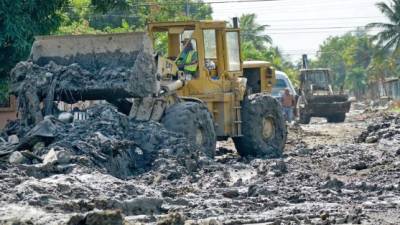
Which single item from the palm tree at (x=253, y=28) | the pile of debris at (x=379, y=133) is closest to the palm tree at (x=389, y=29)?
the palm tree at (x=253, y=28)

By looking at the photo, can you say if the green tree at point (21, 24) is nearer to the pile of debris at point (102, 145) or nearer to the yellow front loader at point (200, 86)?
the yellow front loader at point (200, 86)

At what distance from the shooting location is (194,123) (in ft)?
58.0

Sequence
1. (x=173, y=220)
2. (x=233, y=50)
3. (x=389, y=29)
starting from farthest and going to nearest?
(x=389, y=29)
(x=233, y=50)
(x=173, y=220)

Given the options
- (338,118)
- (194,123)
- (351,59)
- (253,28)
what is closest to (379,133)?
(194,123)

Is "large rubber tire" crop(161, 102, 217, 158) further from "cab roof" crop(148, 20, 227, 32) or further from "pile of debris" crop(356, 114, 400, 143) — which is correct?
"pile of debris" crop(356, 114, 400, 143)

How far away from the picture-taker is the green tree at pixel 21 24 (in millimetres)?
22859

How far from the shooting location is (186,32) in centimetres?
2034

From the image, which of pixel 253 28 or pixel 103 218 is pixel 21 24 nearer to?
pixel 103 218

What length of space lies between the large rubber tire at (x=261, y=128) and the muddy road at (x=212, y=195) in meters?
2.82

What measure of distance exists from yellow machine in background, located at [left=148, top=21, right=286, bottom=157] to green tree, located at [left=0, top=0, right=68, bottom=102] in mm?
3714

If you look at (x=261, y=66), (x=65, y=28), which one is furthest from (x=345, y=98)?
(x=261, y=66)

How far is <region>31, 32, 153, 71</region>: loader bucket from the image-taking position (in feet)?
57.6

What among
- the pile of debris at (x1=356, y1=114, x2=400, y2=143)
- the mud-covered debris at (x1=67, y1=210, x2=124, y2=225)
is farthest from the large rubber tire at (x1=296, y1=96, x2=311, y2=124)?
the mud-covered debris at (x1=67, y1=210, x2=124, y2=225)

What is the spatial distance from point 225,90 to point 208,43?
40.0 inches
